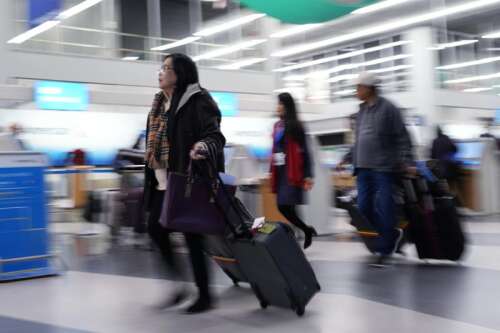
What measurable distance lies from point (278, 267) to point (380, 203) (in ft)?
5.30

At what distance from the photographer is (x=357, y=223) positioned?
4.57m

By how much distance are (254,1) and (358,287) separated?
3393 mm

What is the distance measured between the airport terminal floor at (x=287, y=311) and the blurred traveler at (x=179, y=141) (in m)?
0.24

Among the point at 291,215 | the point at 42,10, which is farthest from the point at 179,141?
the point at 42,10

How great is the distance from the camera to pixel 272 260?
112 inches

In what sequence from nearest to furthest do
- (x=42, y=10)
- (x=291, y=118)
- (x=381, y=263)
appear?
(x=381, y=263) < (x=291, y=118) < (x=42, y=10)

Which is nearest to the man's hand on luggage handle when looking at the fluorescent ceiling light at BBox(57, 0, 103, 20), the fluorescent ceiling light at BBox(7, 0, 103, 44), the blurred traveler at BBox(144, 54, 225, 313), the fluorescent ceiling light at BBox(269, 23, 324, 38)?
the blurred traveler at BBox(144, 54, 225, 313)

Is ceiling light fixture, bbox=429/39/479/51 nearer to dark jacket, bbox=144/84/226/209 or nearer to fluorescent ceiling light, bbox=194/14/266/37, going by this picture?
fluorescent ceiling light, bbox=194/14/266/37

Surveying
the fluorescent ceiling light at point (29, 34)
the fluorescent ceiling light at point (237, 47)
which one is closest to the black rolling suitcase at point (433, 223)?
the fluorescent ceiling light at point (29, 34)

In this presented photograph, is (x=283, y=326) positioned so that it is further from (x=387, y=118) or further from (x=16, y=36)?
(x=16, y=36)

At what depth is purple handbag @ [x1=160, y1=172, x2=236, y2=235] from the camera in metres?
2.86

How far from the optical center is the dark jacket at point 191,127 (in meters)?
2.98

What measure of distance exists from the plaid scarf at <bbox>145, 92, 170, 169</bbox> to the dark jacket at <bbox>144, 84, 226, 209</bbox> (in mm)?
80

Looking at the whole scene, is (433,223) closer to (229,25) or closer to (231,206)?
(231,206)
